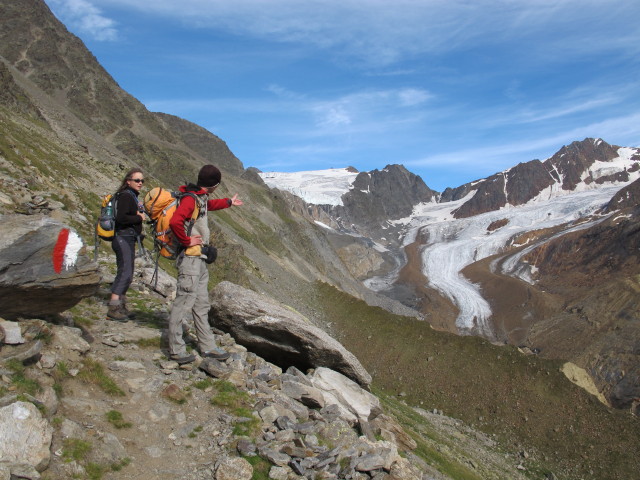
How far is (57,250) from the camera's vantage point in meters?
7.46

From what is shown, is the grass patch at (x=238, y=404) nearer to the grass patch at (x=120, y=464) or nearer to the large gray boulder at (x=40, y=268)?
the grass patch at (x=120, y=464)

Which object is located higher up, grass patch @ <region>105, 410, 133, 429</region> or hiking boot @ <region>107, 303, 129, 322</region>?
hiking boot @ <region>107, 303, 129, 322</region>

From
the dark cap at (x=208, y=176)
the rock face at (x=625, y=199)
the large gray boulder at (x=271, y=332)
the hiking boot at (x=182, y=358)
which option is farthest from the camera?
the rock face at (x=625, y=199)

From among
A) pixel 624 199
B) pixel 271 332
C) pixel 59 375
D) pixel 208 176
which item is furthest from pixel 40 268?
pixel 624 199

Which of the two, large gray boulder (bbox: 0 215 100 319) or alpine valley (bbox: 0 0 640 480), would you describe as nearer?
large gray boulder (bbox: 0 215 100 319)

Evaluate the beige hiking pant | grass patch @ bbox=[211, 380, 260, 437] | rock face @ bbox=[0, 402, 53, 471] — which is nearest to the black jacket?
the beige hiking pant

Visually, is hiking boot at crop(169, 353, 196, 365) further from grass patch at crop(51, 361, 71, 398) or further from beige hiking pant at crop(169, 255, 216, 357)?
grass patch at crop(51, 361, 71, 398)

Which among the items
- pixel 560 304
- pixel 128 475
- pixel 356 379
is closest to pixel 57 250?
pixel 128 475

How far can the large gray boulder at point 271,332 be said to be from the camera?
11.3 metres

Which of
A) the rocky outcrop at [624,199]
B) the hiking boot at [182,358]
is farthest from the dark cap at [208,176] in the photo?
the rocky outcrop at [624,199]

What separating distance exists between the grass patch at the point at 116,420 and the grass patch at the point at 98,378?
556mm

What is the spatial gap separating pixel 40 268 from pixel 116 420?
2668mm

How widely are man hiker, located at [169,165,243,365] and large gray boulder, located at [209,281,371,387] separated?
2.46m

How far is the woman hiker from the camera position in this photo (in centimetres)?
898
